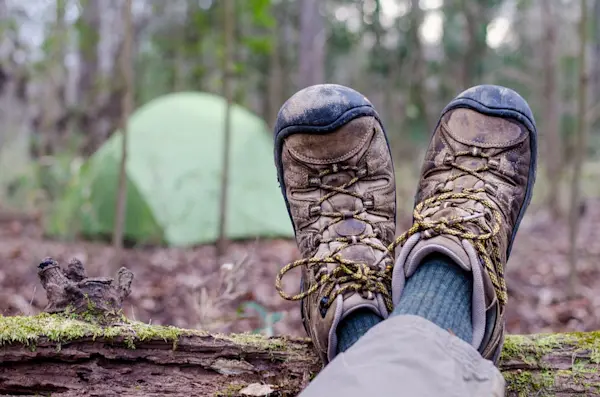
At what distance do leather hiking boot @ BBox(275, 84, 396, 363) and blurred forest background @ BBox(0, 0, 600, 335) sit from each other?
1.22 feet

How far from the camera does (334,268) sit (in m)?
1.69

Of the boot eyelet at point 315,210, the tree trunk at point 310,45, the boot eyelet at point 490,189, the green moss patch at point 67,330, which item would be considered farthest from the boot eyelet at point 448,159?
the tree trunk at point 310,45

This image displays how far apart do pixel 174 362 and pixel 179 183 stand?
4370mm

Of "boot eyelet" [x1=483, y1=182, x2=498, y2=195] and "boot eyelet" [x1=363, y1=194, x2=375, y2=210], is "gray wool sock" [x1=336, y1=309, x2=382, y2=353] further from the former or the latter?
"boot eyelet" [x1=483, y1=182, x2=498, y2=195]

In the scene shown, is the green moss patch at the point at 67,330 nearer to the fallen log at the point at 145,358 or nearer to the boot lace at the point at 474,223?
the fallen log at the point at 145,358

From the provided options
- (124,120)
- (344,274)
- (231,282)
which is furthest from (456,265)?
(124,120)

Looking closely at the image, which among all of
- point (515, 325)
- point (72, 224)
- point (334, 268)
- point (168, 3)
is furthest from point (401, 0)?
point (334, 268)

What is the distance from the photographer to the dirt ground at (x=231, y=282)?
7.71ft

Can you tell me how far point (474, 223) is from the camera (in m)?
1.68

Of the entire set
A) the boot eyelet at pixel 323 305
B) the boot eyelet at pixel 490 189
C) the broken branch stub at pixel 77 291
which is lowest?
the boot eyelet at pixel 323 305

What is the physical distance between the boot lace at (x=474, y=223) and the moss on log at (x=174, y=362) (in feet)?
0.73

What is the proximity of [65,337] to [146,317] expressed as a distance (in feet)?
5.21

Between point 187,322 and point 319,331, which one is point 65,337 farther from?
point 187,322

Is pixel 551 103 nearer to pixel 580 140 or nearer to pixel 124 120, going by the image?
pixel 580 140
